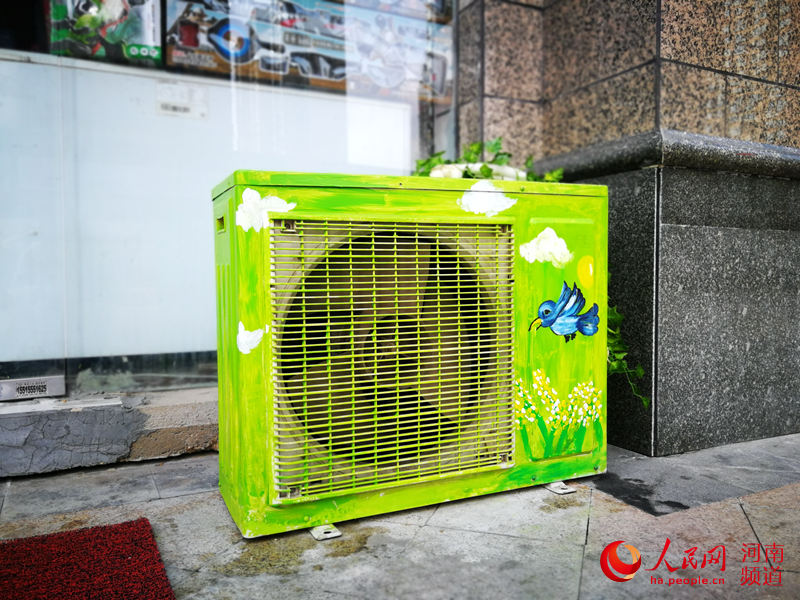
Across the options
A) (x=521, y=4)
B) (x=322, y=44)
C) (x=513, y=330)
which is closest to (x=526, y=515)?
(x=513, y=330)

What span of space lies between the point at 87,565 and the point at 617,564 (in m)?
1.64

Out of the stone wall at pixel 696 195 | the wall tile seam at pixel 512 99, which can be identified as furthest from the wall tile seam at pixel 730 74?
the wall tile seam at pixel 512 99

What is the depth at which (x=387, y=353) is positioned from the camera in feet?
7.05

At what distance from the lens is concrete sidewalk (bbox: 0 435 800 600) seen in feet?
5.70

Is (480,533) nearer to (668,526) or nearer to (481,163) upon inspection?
(668,526)

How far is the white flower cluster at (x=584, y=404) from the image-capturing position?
2.52 meters

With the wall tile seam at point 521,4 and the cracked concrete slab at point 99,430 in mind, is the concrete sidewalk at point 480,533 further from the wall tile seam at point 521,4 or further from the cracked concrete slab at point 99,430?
the wall tile seam at point 521,4

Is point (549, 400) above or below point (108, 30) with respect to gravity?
below

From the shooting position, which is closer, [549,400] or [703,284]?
[549,400]

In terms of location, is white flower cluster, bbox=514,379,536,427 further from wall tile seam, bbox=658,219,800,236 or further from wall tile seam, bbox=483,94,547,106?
wall tile seam, bbox=483,94,547,106

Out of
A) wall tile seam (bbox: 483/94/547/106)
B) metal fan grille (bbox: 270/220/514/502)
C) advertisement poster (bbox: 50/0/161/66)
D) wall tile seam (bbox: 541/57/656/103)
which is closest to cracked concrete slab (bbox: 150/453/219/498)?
metal fan grille (bbox: 270/220/514/502)

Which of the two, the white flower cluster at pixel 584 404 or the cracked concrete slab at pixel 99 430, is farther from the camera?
the cracked concrete slab at pixel 99 430

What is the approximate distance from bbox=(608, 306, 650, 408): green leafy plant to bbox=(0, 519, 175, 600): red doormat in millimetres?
2076

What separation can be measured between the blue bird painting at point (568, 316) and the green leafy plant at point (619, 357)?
1.10 ft
